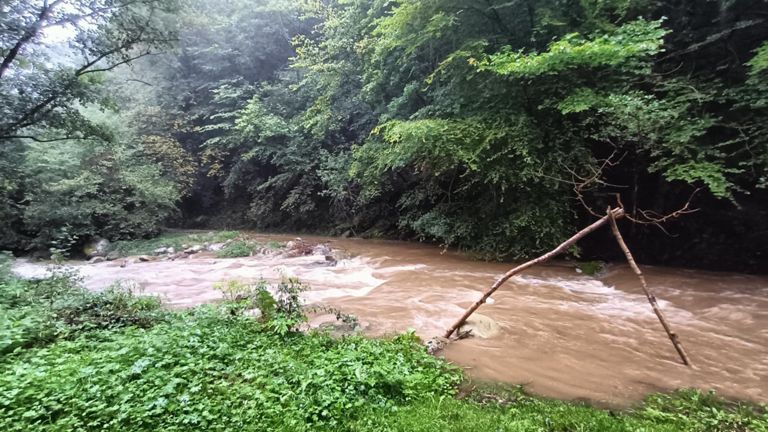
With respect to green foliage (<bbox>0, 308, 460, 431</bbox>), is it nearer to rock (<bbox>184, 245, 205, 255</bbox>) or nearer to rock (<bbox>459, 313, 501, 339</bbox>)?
rock (<bbox>459, 313, 501, 339</bbox>)

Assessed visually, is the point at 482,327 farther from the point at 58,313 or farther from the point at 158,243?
the point at 158,243

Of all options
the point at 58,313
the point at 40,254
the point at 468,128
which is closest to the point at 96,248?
the point at 40,254

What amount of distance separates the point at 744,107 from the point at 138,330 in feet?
37.5

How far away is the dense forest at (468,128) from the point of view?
26.6ft

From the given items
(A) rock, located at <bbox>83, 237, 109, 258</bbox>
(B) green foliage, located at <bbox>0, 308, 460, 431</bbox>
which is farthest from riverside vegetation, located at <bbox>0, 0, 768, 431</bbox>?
(A) rock, located at <bbox>83, 237, 109, 258</bbox>

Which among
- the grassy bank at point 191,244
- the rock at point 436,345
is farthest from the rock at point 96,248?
the rock at point 436,345

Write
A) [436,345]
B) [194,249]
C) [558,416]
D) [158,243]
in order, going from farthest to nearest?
1. [158,243]
2. [194,249]
3. [436,345]
4. [558,416]

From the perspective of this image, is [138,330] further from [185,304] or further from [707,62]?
[707,62]

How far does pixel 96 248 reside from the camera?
15195mm

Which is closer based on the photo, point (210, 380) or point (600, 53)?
point (210, 380)

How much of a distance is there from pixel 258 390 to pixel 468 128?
8.52m

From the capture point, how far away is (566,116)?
33.9 feet

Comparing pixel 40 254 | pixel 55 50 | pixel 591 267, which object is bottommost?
pixel 40 254

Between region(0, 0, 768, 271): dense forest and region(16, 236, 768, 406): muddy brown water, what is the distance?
169 centimetres
